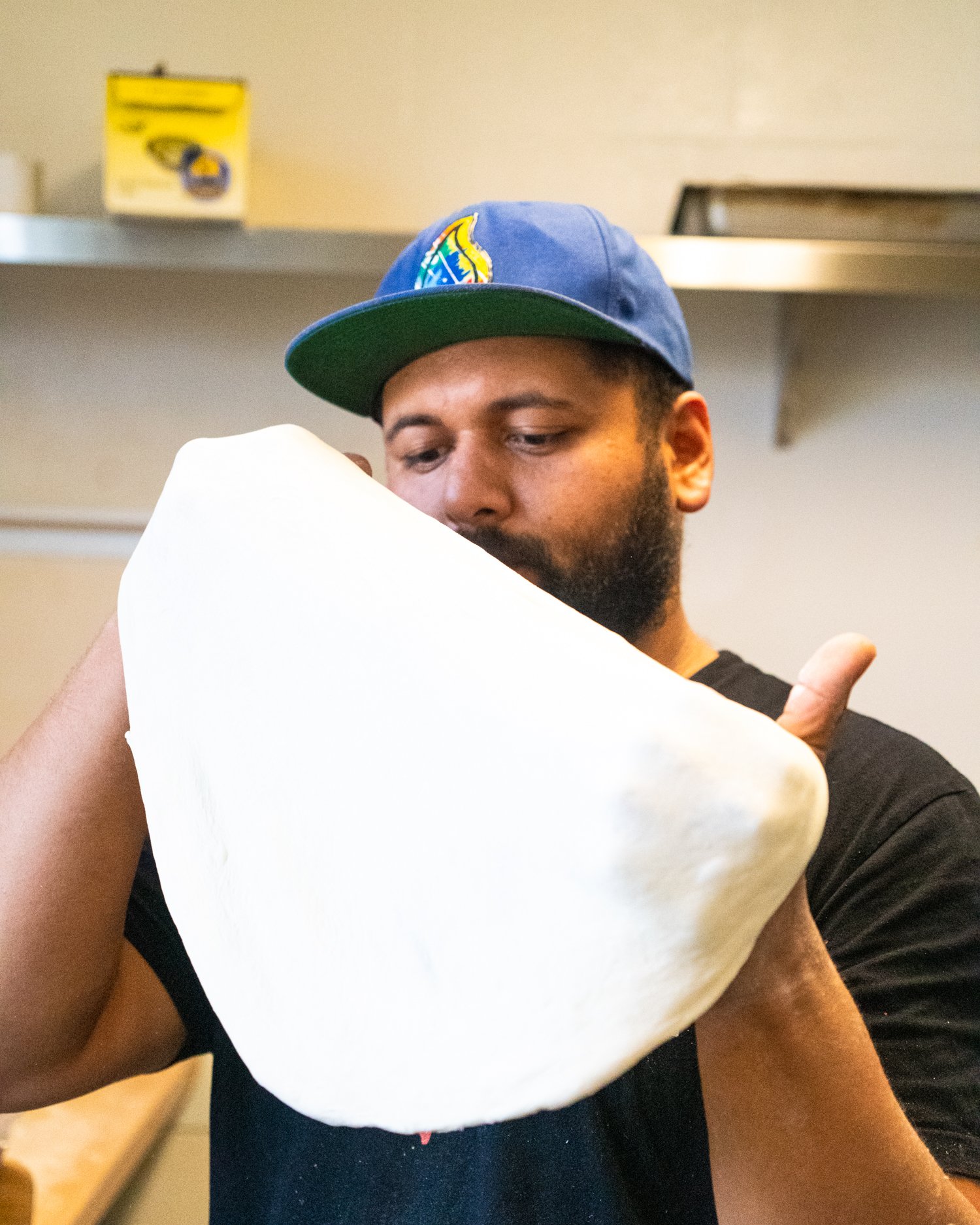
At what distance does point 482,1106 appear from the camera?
0.49 metres

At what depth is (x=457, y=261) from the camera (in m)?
0.96

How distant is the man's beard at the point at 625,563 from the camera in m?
0.91

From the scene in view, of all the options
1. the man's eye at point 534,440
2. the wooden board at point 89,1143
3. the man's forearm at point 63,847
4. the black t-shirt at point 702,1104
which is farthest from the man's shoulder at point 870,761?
the wooden board at point 89,1143

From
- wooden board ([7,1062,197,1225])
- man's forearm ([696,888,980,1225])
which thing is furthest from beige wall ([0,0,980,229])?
man's forearm ([696,888,980,1225])

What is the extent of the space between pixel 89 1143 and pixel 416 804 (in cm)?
116

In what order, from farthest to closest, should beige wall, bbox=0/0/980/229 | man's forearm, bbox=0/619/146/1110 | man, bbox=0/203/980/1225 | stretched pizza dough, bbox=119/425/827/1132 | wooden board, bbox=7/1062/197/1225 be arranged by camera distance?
beige wall, bbox=0/0/980/229 < wooden board, bbox=7/1062/197/1225 < man's forearm, bbox=0/619/146/1110 < man, bbox=0/203/980/1225 < stretched pizza dough, bbox=119/425/827/1132

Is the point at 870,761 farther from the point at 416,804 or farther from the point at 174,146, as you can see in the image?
the point at 174,146

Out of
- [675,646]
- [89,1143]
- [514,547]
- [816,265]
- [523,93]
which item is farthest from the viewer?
[523,93]

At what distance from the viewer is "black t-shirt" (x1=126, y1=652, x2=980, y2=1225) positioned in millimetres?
782

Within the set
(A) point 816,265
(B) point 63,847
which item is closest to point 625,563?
(B) point 63,847

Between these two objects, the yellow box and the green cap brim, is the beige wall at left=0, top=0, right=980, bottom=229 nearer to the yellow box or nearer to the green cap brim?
the yellow box

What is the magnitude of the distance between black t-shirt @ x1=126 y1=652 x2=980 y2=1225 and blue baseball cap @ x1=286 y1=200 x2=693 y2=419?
1.53 ft

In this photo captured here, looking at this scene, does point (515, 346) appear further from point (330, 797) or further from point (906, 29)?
point (906, 29)

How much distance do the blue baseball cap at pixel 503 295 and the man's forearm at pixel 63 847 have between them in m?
0.37
